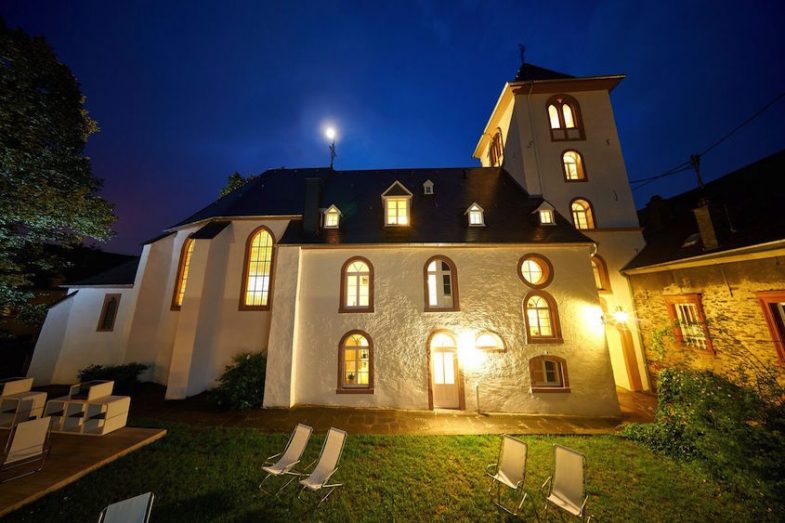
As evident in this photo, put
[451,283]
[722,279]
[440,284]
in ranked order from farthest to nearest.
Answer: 1. [440,284]
2. [451,283]
3. [722,279]

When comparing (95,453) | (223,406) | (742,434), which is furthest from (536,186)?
(95,453)

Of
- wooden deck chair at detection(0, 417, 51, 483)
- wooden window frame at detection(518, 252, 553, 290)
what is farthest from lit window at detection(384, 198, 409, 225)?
wooden deck chair at detection(0, 417, 51, 483)

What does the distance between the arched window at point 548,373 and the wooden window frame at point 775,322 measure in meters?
5.50

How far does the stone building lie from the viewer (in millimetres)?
7848

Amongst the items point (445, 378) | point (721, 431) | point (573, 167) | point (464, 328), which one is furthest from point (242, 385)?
point (573, 167)

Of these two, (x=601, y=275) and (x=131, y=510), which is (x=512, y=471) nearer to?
(x=131, y=510)

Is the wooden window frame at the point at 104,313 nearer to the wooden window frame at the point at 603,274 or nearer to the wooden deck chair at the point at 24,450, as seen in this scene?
the wooden deck chair at the point at 24,450

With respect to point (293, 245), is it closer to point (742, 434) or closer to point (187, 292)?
point (187, 292)

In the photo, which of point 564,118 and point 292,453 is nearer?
point 292,453

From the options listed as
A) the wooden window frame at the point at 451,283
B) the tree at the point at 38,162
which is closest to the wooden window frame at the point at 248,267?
the tree at the point at 38,162

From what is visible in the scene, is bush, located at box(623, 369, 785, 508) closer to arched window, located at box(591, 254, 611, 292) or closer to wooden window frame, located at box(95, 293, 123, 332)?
arched window, located at box(591, 254, 611, 292)

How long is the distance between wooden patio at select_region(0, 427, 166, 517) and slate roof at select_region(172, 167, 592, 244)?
290 inches

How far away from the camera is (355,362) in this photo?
1022 cm

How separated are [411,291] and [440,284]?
1.27 m
